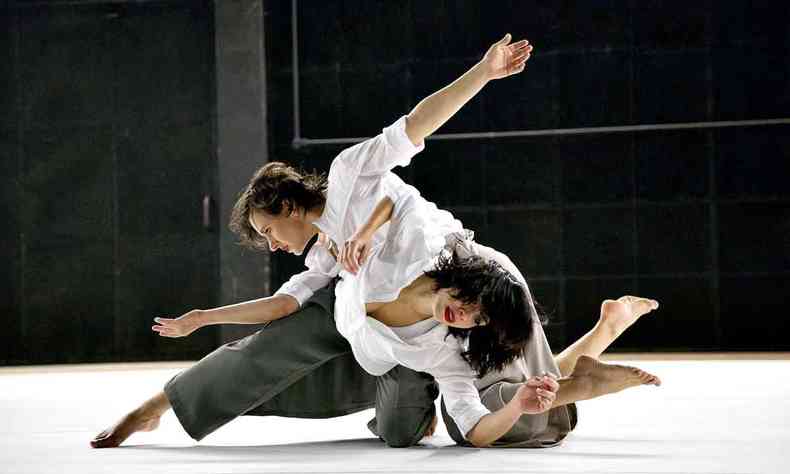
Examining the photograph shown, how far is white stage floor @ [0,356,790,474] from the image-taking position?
1877 millimetres

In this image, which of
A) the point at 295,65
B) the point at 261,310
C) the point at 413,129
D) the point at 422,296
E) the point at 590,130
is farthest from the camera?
the point at 295,65

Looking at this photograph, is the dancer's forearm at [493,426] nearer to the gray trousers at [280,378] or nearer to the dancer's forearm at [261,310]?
the gray trousers at [280,378]

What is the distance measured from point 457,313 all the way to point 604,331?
29.8 inches

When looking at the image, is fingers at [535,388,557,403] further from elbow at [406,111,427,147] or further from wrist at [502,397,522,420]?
elbow at [406,111,427,147]

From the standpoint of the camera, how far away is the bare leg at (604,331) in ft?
8.56

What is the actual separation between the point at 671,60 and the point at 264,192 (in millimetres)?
3988

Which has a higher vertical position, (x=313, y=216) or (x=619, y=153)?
(x=619, y=153)

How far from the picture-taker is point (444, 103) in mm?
2240

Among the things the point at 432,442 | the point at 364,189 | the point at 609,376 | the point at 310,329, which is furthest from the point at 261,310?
the point at 609,376

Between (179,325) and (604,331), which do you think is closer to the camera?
(179,325)

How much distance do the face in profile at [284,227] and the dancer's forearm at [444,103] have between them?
0.34m

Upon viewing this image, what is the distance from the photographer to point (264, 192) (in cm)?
242

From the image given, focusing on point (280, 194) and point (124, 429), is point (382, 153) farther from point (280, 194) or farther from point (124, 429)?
point (124, 429)

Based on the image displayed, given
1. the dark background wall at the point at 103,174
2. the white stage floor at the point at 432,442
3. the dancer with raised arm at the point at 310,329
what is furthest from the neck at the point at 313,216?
the dark background wall at the point at 103,174
